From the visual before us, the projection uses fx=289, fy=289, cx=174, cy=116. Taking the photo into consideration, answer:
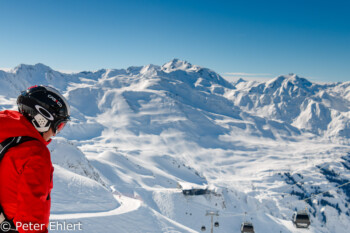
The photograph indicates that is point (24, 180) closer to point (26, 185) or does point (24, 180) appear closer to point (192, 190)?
point (26, 185)

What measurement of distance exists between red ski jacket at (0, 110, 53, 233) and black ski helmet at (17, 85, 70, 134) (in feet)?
1.77

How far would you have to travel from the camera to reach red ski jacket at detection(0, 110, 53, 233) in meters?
2.54

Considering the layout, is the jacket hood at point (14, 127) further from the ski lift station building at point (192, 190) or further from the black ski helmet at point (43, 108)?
the ski lift station building at point (192, 190)

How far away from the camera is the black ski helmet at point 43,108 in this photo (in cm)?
325

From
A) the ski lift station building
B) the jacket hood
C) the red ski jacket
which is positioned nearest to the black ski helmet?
the jacket hood

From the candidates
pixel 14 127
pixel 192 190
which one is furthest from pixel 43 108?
pixel 192 190

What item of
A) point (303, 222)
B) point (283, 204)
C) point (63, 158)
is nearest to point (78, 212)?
point (303, 222)

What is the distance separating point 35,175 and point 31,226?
438 millimetres

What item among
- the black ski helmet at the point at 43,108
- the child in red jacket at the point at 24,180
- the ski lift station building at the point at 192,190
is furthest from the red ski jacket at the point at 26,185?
the ski lift station building at the point at 192,190

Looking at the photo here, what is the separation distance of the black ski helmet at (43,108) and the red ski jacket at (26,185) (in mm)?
538

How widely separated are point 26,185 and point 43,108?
1.11 meters

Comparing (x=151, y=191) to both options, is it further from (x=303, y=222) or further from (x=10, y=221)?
(x=10, y=221)

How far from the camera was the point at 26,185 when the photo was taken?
258cm

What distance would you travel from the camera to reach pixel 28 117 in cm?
324
